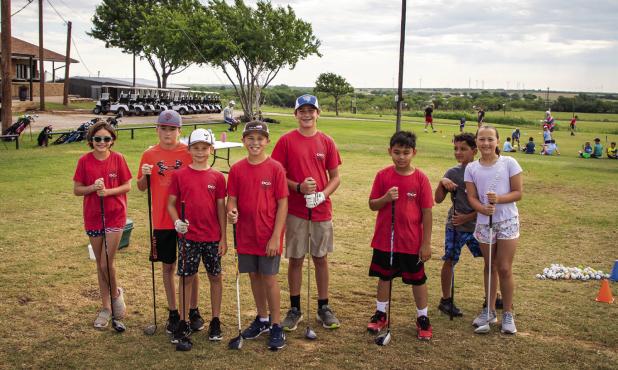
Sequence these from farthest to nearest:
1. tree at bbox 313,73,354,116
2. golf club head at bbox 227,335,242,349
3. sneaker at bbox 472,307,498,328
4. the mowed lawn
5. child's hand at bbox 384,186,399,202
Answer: tree at bbox 313,73,354,116 → sneaker at bbox 472,307,498,328 → child's hand at bbox 384,186,399,202 → golf club head at bbox 227,335,242,349 → the mowed lawn

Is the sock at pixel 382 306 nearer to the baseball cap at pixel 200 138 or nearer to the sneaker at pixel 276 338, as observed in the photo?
the sneaker at pixel 276 338

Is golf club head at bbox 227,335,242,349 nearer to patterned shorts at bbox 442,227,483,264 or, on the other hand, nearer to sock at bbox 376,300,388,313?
sock at bbox 376,300,388,313

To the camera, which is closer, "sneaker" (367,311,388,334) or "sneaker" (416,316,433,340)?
"sneaker" (416,316,433,340)

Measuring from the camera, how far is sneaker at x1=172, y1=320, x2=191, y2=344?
502cm

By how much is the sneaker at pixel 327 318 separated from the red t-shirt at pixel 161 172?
1644 millimetres

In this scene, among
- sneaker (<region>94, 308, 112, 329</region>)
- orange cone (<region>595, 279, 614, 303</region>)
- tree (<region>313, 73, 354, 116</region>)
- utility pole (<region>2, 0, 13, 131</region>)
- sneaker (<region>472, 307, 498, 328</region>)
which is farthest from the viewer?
tree (<region>313, 73, 354, 116</region>)

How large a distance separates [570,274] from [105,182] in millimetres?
5550

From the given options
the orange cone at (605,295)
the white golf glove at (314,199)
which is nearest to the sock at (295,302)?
the white golf glove at (314,199)

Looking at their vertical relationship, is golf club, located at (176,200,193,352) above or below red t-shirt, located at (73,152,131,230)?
below

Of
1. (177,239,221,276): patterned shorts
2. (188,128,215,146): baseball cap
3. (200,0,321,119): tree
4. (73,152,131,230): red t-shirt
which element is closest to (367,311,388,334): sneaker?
(177,239,221,276): patterned shorts

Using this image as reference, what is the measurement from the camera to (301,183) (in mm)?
5371

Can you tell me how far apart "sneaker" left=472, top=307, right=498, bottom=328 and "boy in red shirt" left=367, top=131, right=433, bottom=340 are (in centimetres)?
53

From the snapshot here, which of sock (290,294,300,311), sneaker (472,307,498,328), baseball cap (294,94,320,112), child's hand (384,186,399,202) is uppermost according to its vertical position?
baseball cap (294,94,320,112)

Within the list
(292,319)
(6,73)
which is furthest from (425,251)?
(6,73)
